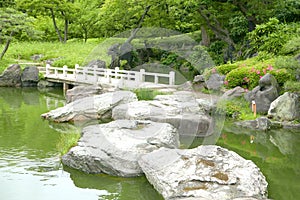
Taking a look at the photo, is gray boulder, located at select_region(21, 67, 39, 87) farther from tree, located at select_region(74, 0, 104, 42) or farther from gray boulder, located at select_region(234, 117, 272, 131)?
gray boulder, located at select_region(234, 117, 272, 131)

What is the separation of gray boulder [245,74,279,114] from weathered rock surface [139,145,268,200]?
6157 millimetres

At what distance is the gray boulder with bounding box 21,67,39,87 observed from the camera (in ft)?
73.2

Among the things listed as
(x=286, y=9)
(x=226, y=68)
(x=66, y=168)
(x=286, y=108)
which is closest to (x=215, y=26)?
(x=286, y=9)

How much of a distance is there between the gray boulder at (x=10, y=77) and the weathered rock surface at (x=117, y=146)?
44.5ft

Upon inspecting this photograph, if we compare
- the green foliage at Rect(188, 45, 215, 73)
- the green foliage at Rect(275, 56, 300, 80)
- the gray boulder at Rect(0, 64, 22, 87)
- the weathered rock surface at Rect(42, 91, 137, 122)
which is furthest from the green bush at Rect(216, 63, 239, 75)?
the gray boulder at Rect(0, 64, 22, 87)

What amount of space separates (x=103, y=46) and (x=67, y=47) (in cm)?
495

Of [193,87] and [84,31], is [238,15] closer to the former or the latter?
[193,87]

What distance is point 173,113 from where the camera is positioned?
12.0 m

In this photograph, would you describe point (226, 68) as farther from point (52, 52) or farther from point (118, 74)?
point (52, 52)

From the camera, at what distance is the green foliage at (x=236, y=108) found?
1357cm

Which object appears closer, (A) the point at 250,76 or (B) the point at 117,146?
(B) the point at 117,146

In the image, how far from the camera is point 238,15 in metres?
22.6

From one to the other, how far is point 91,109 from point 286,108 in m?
6.12

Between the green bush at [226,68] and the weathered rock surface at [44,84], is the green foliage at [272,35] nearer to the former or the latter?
the green bush at [226,68]
